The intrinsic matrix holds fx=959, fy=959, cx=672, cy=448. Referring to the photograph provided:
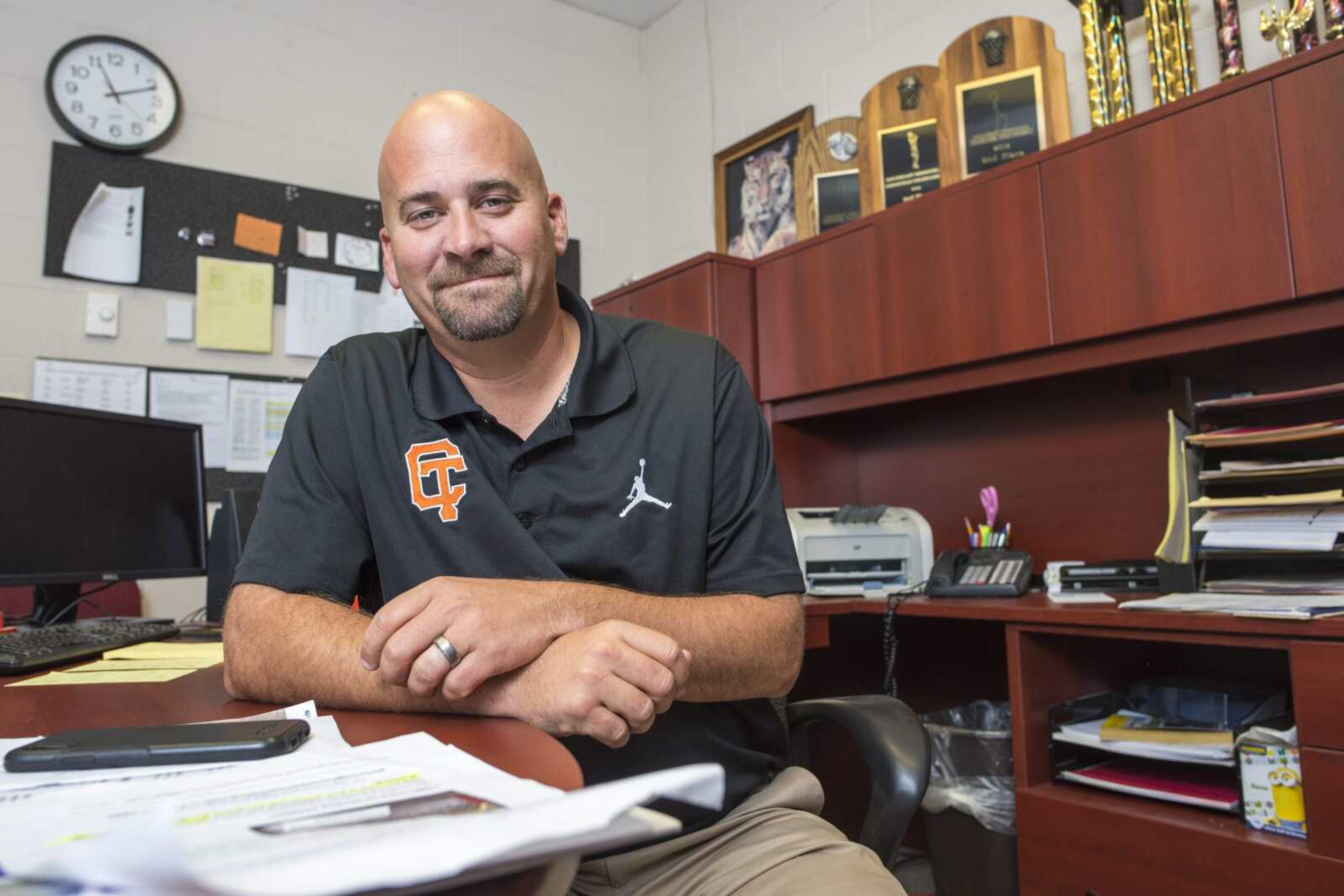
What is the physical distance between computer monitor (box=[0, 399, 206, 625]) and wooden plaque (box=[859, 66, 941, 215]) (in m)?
1.74

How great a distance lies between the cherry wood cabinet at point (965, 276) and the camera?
6.61ft

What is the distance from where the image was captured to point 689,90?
11.9 ft

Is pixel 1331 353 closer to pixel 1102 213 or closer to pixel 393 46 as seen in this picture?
pixel 1102 213

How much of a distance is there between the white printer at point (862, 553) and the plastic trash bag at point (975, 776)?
1.17ft

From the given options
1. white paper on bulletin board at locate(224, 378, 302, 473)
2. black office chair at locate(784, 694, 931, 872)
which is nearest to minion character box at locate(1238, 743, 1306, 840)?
black office chair at locate(784, 694, 931, 872)

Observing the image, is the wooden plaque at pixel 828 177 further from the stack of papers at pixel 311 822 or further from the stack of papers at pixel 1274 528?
the stack of papers at pixel 311 822

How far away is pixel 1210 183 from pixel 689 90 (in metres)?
2.27

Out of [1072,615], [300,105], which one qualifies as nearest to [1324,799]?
[1072,615]

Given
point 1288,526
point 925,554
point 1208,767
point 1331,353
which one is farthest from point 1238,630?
point 925,554

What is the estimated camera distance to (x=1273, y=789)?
4.64 feet

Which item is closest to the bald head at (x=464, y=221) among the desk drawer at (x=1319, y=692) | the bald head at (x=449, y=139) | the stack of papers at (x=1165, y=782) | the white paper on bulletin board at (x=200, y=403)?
the bald head at (x=449, y=139)

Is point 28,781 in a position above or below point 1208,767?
above

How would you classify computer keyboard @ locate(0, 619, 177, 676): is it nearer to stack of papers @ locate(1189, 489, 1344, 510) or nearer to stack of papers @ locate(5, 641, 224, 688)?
stack of papers @ locate(5, 641, 224, 688)

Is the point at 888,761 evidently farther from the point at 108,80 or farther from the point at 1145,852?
the point at 108,80
